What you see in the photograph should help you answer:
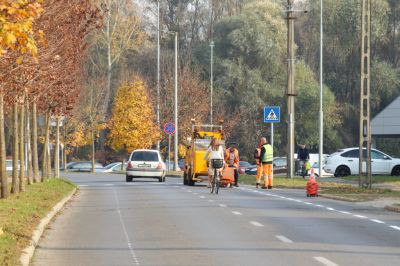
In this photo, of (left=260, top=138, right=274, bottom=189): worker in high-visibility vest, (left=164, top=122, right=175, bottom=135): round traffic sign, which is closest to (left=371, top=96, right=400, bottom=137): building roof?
(left=164, top=122, right=175, bottom=135): round traffic sign

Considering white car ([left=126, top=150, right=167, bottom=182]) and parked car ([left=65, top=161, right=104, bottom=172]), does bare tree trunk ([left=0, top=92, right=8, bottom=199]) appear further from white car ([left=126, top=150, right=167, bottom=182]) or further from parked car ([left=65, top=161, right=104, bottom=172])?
parked car ([left=65, top=161, right=104, bottom=172])

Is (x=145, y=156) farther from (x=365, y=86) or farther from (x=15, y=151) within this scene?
(x=15, y=151)

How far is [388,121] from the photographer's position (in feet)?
216

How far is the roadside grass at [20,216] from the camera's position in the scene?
14797 mm

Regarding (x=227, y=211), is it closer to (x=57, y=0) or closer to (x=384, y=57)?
(x=57, y=0)

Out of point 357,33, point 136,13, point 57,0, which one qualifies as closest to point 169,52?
point 136,13

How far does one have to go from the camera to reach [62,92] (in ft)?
120

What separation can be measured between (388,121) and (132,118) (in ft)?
68.3

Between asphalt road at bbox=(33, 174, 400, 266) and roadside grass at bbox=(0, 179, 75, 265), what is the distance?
364mm

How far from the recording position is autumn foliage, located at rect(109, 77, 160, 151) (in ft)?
259

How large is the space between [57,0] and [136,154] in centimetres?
2573

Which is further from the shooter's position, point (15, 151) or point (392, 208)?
point (15, 151)

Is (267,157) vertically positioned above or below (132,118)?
below

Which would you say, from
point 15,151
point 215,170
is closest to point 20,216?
point 15,151
